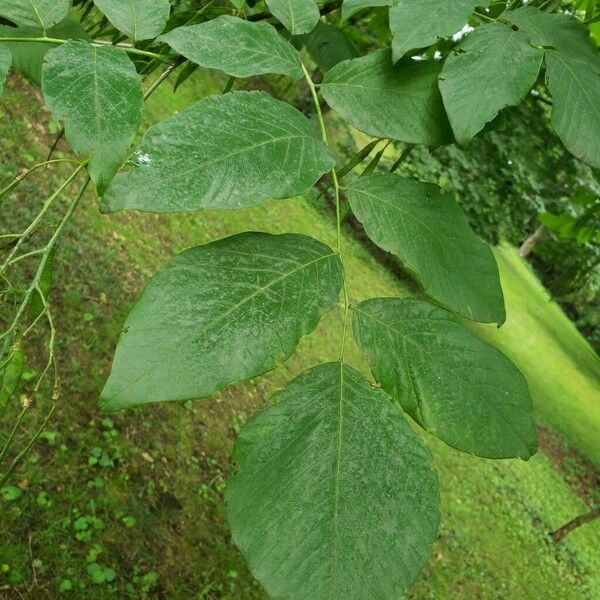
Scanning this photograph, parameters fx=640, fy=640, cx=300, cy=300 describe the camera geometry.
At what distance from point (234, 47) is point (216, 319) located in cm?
36

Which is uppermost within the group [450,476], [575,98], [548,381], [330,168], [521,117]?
[575,98]

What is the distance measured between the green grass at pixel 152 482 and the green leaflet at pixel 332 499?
2.20 m

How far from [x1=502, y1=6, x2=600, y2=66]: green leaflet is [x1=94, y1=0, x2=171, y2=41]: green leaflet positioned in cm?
43

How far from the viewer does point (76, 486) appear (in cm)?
280

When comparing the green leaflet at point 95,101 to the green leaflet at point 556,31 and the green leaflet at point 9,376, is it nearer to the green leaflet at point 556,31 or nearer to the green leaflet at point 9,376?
the green leaflet at point 9,376

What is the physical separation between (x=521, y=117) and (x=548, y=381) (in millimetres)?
7432

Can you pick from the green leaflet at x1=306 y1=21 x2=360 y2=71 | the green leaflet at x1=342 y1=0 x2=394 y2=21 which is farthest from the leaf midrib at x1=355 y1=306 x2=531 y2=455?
the green leaflet at x1=306 y1=21 x2=360 y2=71

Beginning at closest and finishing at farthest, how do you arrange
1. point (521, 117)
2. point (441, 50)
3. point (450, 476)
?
1. point (441, 50)
2. point (521, 117)
3. point (450, 476)

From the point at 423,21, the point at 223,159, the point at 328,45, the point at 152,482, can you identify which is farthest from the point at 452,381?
the point at 152,482

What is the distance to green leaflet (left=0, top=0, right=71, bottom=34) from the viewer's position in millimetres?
729

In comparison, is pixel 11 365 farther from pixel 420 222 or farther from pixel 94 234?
pixel 94 234

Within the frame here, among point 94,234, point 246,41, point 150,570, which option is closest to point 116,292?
point 94,234

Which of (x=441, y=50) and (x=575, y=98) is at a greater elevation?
(x=575, y=98)

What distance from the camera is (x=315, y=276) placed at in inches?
25.2
